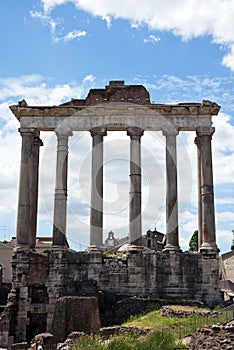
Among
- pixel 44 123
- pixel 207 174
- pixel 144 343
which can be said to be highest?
pixel 44 123

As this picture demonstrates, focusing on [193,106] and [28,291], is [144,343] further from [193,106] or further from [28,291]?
[193,106]

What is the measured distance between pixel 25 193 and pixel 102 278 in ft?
21.5

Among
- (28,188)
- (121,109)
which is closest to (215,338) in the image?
(28,188)

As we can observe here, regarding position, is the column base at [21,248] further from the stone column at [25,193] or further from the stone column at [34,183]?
the stone column at [34,183]

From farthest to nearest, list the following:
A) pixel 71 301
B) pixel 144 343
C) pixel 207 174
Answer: pixel 207 174 → pixel 71 301 → pixel 144 343

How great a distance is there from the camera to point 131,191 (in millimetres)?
30016

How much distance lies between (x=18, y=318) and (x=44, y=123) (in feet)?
36.7

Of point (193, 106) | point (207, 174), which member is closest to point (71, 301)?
point (207, 174)

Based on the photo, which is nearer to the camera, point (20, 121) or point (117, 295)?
point (117, 295)

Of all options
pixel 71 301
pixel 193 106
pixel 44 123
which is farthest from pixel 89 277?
pixel 193 106

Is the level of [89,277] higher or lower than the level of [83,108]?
lower

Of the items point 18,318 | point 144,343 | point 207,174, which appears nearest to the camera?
point 144,343

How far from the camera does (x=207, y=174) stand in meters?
30.3

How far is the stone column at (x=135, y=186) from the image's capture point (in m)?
29.6
